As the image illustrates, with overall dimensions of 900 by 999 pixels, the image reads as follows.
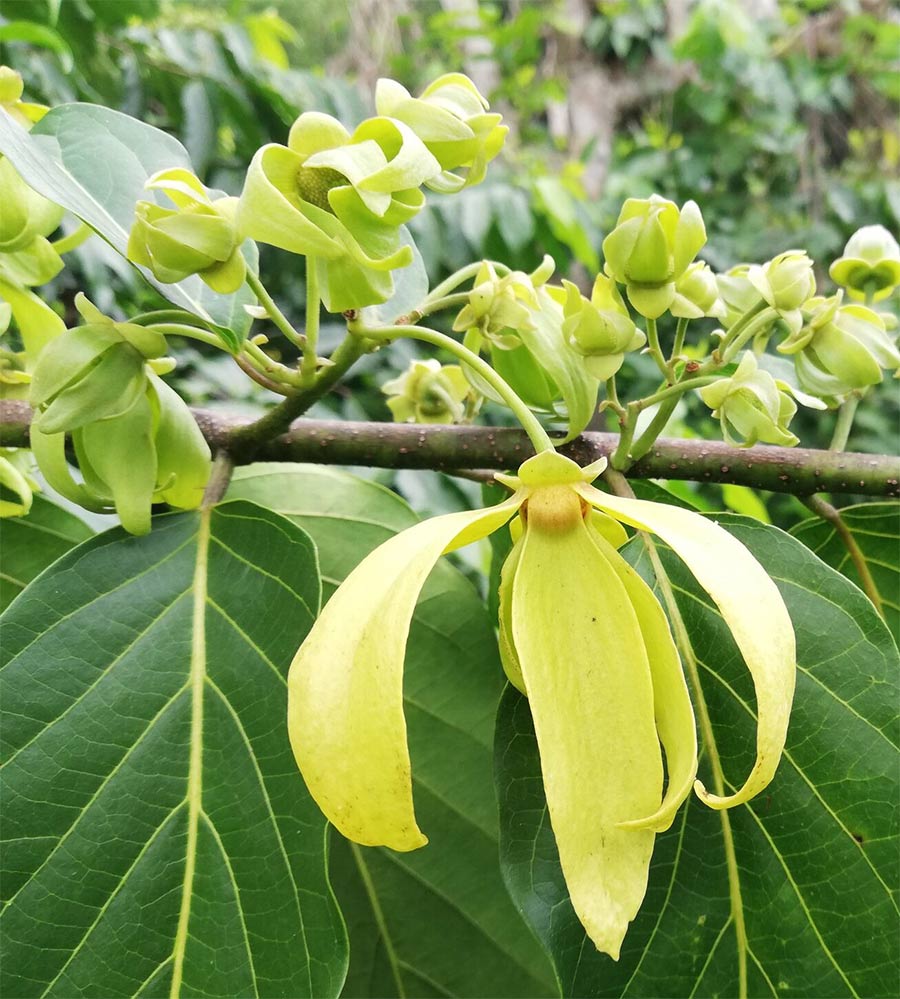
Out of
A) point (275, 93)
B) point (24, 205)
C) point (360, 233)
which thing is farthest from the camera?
point (275, 93)

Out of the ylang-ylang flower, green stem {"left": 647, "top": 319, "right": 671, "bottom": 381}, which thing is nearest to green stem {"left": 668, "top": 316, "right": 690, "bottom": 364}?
green stem {"left": 647, "top": 319, "right": 671, "bottom": 381}

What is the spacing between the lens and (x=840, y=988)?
400 mm

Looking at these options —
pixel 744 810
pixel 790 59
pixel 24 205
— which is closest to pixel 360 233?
pixel 24 205

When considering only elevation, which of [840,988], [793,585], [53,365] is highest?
[53,365]

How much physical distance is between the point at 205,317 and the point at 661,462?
263mm

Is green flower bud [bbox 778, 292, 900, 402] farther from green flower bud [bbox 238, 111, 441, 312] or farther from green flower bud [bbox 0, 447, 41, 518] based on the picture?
green flower bud [bbox 0, 447, 41, 518]

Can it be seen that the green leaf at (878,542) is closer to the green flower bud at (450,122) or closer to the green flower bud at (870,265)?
the green flower bud at (870,265)

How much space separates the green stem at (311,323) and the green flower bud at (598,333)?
120 mm

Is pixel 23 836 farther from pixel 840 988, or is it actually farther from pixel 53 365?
pixel 840 988

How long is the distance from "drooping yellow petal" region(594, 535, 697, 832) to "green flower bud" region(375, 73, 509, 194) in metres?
0.18

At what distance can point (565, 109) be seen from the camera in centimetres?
380

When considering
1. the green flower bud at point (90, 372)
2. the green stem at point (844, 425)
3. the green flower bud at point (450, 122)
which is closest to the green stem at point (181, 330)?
the green flower bud at point (90, 372)

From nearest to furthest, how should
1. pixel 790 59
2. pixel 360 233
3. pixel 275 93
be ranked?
pixel 360 233, pixel 275 93, pixel 790 59

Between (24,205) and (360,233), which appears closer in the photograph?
(360,233)
